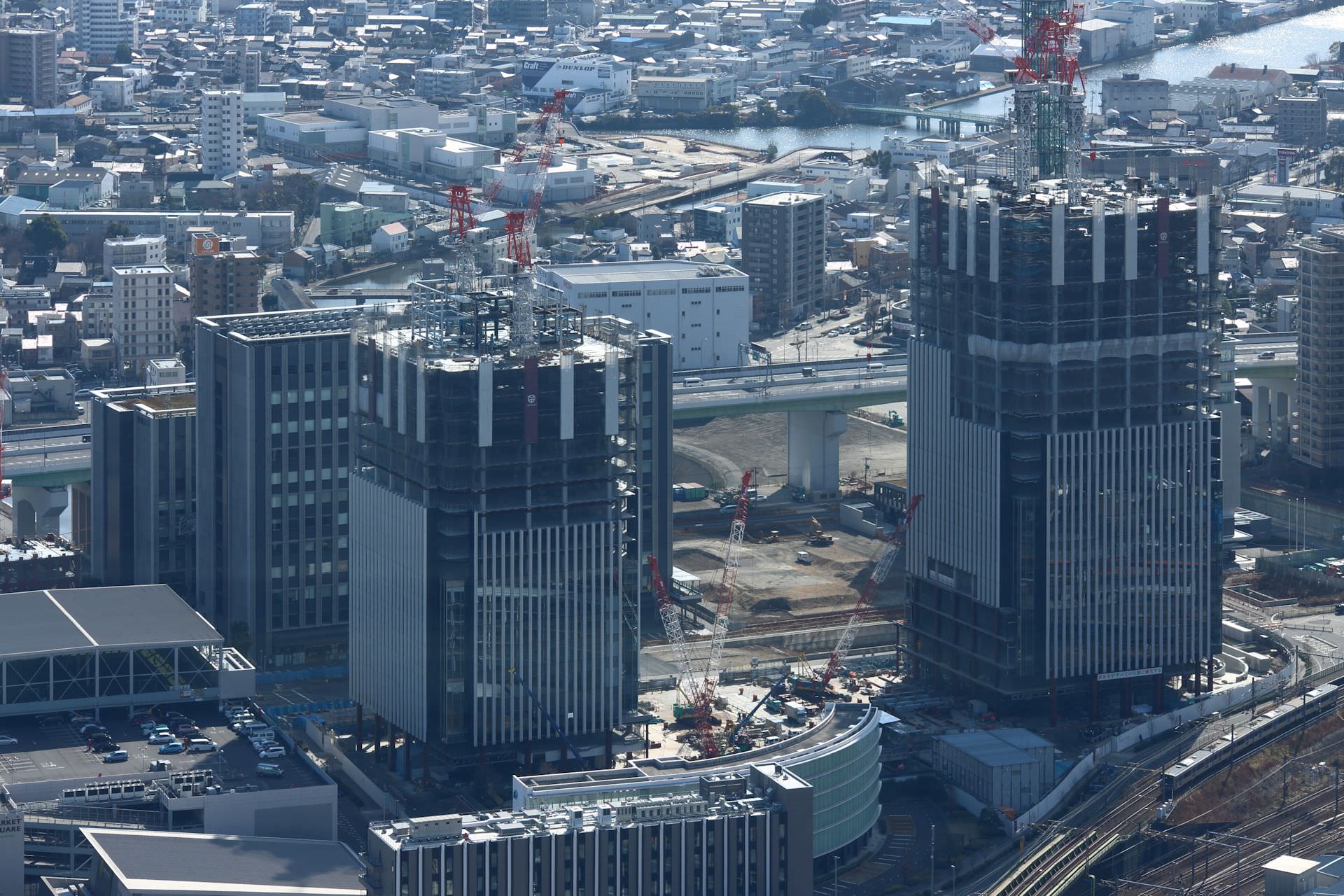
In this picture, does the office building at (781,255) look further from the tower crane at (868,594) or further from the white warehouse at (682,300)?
the tower crane at (868,594)

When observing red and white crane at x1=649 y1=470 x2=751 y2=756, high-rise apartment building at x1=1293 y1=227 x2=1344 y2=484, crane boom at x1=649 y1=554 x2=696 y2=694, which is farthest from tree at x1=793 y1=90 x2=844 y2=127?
crane boom at x1=649 y1=554 x2=696 y2=694

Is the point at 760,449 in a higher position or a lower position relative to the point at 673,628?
higher

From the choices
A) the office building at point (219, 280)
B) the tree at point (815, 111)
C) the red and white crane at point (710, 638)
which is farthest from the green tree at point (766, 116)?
the red and white crane at point (710, 638)

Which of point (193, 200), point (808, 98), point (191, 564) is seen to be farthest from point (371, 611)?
point (808, 98)

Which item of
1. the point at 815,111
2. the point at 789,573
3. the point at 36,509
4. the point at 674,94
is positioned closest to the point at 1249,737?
the point at 789,573

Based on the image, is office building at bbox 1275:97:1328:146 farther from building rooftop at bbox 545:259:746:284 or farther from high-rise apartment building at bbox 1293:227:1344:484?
high-rise apartment building at bbox 1293:227:1344:484

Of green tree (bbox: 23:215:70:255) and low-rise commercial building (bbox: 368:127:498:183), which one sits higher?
low-rise commercial building (bbox: 368:127:498:183)

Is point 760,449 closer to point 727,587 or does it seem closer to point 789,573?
point 789,573
